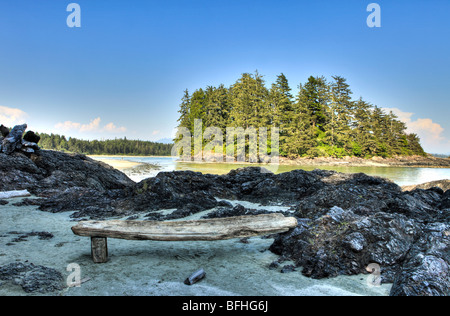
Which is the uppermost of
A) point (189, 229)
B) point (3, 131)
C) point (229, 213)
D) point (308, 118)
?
point (308, 118)

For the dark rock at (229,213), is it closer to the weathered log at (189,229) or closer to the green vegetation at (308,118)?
the weathered log at (189,229)

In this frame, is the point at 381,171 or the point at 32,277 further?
the point at 381,171

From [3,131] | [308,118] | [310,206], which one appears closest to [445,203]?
[310,206]

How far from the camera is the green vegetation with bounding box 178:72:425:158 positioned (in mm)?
38094

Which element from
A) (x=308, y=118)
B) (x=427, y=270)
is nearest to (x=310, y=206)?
(x=427, y=270)

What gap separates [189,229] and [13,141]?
9089 mm

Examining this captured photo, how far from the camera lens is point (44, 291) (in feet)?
7.64

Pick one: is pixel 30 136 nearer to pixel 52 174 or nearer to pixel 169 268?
pixel 52 174

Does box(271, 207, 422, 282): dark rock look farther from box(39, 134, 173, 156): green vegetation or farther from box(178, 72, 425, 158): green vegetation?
box(39, 134, 173, 156): green vegetation

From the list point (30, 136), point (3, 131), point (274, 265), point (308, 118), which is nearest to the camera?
point (274, 265)

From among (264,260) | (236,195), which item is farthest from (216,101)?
(264,260)

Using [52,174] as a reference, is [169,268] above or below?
below

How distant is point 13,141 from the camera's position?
886 cm

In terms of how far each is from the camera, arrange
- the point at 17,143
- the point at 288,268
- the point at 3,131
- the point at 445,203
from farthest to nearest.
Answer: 1. the point at 3,131
2. the point at 17,143
3. the point at 445,203
4. the point at 288,268
